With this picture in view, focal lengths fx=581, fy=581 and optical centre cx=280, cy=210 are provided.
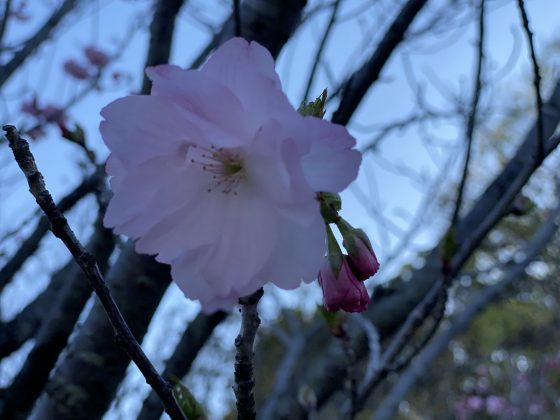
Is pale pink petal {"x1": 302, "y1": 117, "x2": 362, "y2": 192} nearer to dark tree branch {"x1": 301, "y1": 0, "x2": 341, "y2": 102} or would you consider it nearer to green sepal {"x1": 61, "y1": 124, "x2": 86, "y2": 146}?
dark tree branch {"x1": 301, "y1": 0, "x2": 341, "y2": 102}

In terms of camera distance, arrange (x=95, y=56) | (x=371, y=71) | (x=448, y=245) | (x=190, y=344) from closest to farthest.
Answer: (x=448, y=245)
(x=371, y=71)
(x=190, y=344)
(x=95, y=56)

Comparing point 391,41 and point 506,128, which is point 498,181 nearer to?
point 391,41

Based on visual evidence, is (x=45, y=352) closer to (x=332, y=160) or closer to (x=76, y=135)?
(x=76, y=135)

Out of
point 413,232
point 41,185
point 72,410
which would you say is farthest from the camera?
point 413,232

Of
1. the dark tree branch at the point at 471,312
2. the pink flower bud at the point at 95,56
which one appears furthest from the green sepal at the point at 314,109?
the pink flower bud at the point at 95,56

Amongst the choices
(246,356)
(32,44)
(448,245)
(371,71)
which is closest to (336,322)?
(448,245)

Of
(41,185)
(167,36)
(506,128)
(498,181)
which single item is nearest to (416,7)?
(167,36)

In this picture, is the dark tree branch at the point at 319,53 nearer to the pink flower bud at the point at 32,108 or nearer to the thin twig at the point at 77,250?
the thin twig at the point at 77,250
